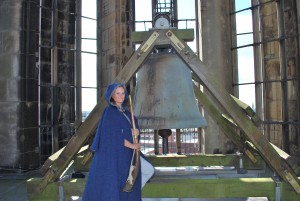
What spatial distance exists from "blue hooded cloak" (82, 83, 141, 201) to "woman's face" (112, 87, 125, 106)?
0.04 m

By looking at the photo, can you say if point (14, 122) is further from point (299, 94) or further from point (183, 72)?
point (299, 94)

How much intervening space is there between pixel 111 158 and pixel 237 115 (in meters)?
1.53

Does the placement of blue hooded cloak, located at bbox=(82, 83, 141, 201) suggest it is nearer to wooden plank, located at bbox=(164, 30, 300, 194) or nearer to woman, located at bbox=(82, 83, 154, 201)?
woman, located at bbox=(82, 83, 154, 201)

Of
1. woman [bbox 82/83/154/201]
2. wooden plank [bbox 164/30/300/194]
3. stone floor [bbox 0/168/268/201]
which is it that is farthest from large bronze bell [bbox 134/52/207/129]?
stone floor [bbox 0/168/268/201]

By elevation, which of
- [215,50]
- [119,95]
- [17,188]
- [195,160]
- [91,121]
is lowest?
[17,188]

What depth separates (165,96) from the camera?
11.6 ft

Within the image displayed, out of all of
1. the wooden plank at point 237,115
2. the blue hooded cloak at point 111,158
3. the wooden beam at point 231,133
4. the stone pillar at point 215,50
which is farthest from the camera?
the stone pillar at point 215,50

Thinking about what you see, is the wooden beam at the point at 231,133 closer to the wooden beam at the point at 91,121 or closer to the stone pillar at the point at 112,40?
the wooden beam at the point at 91,121

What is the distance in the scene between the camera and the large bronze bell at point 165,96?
3361 millimetres

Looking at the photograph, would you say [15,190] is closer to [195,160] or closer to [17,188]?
[17,188]

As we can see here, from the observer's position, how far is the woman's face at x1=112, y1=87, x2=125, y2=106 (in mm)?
2568

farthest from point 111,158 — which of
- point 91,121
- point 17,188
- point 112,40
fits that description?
point 112,40

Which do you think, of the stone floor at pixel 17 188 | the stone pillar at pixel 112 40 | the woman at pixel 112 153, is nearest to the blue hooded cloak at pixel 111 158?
the woman at pixel 112 153

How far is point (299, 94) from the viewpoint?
7469 millimetres
